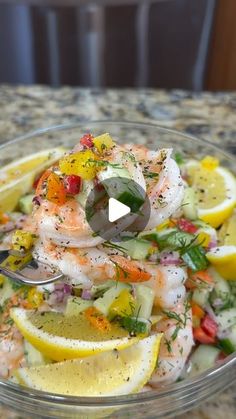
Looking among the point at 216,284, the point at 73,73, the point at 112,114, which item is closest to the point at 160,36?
the point at 73,73

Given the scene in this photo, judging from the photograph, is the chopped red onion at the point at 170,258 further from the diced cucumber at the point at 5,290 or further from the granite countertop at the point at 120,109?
the granite countertop at the point at 120,109

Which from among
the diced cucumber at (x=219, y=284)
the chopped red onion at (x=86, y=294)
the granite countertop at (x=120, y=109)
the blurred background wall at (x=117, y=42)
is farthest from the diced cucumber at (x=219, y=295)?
the blurred background wall at (x=117, y=42)

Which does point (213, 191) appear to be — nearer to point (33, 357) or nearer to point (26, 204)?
point (26, 204)

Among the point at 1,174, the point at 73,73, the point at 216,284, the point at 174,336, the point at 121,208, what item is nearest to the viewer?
the point at 121,208

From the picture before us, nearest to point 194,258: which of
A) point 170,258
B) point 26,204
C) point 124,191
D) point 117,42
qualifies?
point 170,258

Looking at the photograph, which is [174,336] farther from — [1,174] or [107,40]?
[107,40]

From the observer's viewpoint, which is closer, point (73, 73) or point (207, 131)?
point (207, 131)

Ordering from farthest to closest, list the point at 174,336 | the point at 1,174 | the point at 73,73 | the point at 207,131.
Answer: the point at 73,73 → the point at 207,131 → the point at 1,174 → the point at 174,336
